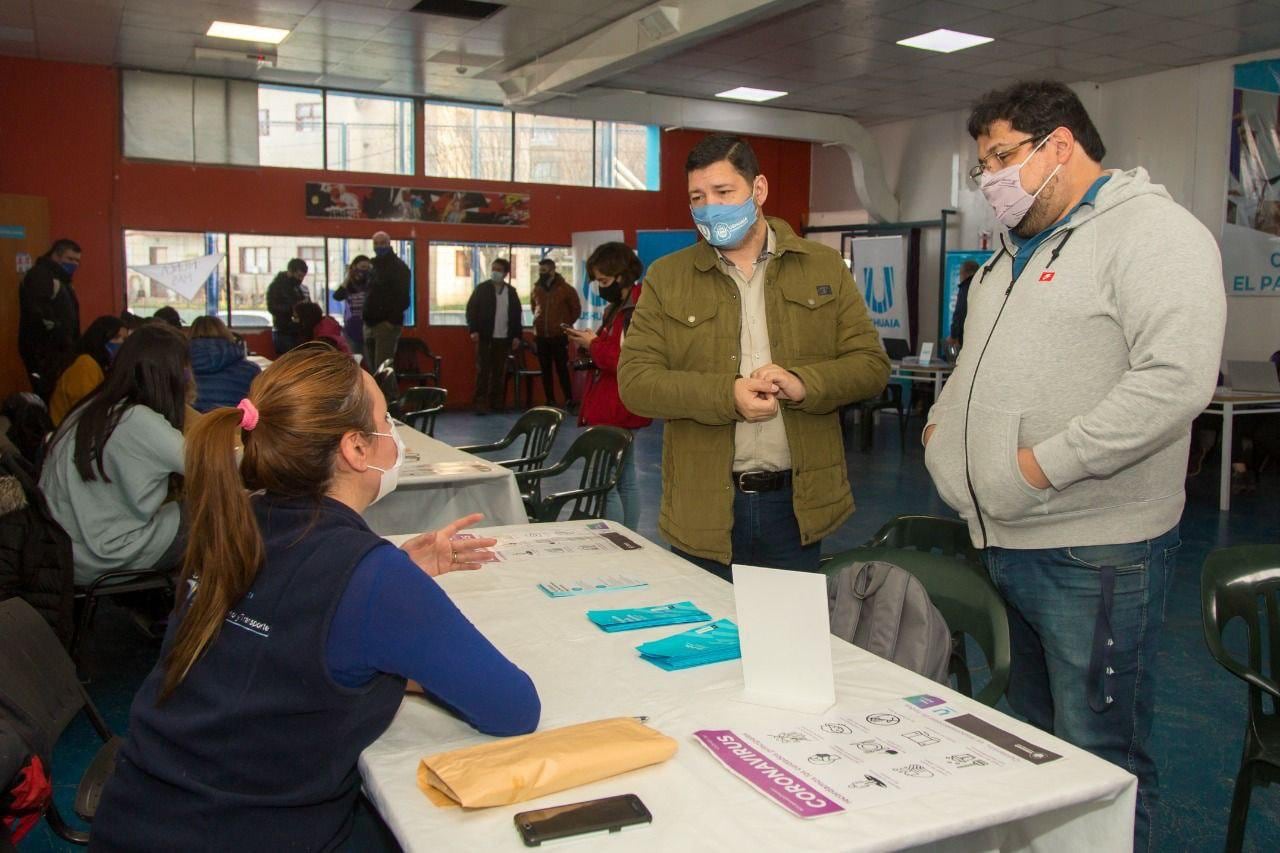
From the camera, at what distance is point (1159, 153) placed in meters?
9.44

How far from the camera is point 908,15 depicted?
754cm

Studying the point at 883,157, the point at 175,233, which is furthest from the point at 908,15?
the point at 175,233

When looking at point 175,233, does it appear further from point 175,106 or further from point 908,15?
point 908,15

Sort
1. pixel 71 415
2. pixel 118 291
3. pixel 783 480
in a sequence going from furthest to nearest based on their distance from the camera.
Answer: pixel 118 291, pixel 71 415, pixel 783 480

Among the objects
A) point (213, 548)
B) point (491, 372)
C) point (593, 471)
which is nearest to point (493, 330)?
point (491, 372)

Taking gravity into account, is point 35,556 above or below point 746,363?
below

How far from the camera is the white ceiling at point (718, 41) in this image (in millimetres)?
7488

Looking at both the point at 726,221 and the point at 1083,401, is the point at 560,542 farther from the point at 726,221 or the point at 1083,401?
the point at 1083,401

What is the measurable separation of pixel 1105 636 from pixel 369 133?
10566 mm

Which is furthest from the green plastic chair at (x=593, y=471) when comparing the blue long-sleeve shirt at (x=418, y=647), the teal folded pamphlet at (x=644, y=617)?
the blue long-sleeve shirt at (x=418, y=647)

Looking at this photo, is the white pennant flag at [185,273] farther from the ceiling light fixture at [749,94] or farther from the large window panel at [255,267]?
the ceiling light fixture at [749,94]

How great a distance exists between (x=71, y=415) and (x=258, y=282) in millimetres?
7915

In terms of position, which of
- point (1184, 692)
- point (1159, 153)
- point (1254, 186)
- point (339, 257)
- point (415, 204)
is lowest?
point (1184, 692)

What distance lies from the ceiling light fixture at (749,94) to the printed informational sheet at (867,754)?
31.6 ft
